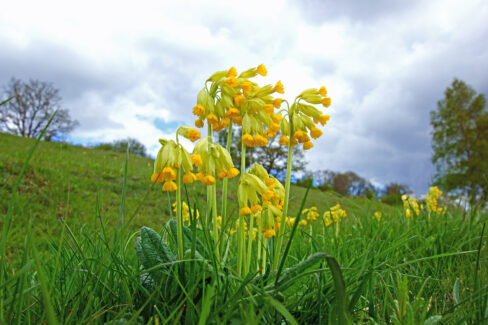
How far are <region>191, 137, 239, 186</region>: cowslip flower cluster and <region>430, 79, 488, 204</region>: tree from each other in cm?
3879

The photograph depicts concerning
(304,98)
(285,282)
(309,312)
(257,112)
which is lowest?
(309,312)

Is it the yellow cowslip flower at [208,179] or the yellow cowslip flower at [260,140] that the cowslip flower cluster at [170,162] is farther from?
the yellow cowslip flower at [260,140]

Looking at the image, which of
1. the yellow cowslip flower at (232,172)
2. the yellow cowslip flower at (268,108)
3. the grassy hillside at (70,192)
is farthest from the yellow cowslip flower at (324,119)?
the grassy hillside at (70,192)

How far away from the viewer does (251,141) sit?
168cm

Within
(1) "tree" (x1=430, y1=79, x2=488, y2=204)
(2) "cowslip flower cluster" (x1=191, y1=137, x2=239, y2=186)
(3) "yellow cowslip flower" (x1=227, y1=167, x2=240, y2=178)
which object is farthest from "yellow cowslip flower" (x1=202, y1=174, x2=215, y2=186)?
(1) "tree" (x1=430, y1=79, x2=488, y2=204)

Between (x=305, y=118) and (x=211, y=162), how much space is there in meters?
0.64

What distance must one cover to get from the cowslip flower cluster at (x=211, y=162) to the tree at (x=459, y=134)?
38790 millimetres

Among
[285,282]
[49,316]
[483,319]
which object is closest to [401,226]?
[483,319]

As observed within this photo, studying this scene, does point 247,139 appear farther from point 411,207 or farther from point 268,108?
point 411,207

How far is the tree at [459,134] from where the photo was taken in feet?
108

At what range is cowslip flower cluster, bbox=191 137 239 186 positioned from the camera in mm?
1497

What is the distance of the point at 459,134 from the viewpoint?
111 ft

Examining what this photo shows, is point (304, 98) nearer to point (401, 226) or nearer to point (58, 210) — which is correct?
point (401, 226)

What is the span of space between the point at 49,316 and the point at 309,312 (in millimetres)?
1030
